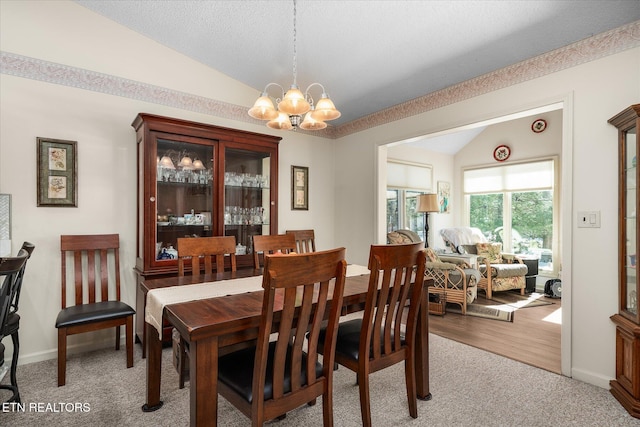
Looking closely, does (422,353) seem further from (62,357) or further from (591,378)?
(62,357)

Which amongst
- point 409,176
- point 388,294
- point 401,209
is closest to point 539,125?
point 409,176

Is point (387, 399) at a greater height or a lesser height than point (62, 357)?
lesser

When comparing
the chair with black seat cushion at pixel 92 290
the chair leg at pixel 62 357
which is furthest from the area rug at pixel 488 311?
the chair leg at pixel 62 357

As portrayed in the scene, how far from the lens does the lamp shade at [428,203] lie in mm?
5531

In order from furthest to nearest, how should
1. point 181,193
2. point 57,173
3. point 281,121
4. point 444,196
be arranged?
1. point 444,196
2. point 181,193
3. point 57,173
4. point 281,121

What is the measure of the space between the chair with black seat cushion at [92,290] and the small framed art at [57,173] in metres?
0.33

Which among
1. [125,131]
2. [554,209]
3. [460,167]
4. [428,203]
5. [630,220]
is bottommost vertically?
[630,220]

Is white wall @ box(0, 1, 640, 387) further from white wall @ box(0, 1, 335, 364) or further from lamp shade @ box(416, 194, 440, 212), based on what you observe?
lamp shade @ box(416, 194, 440, 212)

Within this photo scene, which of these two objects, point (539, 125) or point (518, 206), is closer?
point (539, 125)

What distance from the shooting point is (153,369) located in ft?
6.45

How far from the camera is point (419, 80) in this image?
A: 3.20m

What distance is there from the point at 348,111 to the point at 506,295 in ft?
12.2

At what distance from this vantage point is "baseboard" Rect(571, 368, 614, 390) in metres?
2.26

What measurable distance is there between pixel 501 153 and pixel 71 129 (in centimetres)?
643
